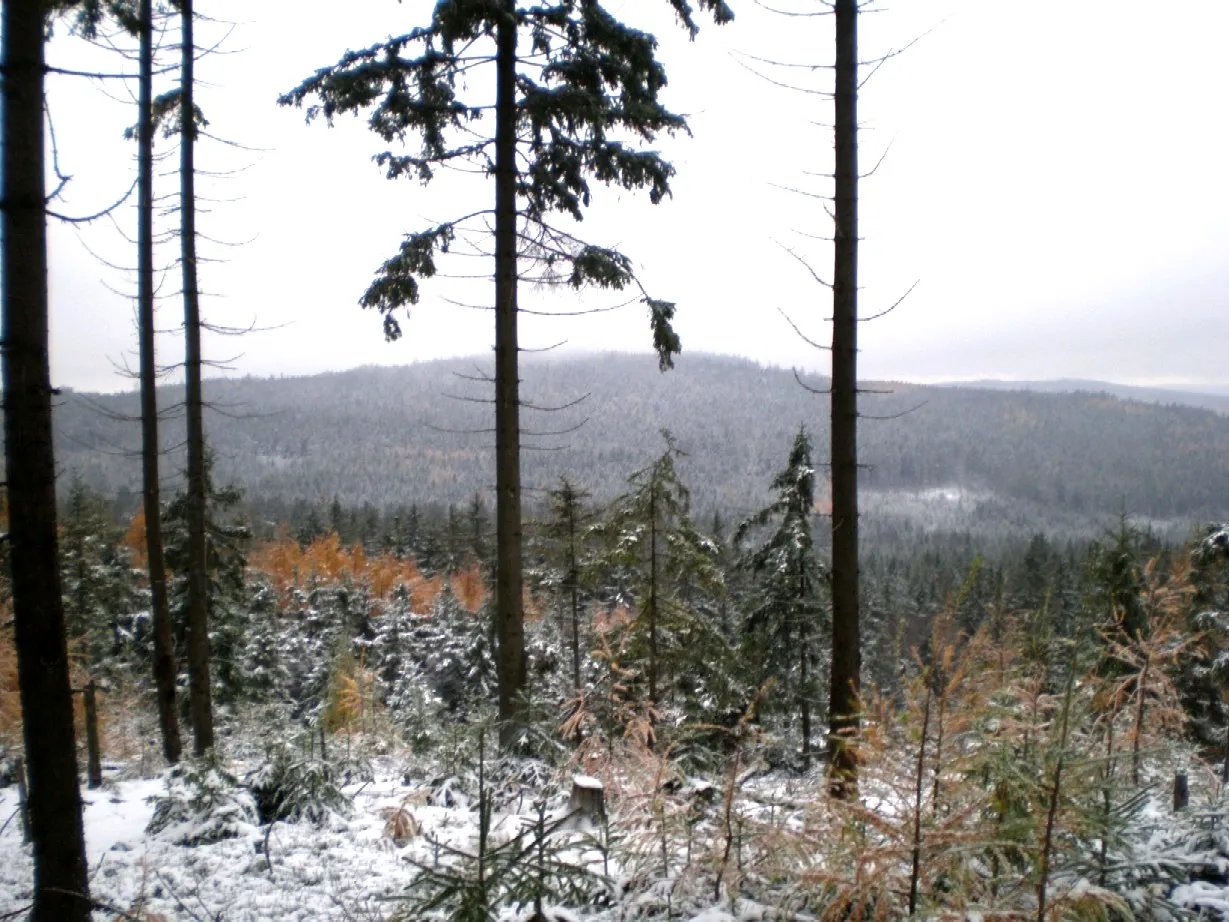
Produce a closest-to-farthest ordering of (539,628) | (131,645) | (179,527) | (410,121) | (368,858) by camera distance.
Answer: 1. (368,858)
2. (410,121)
3. (179,527)
4. (131,645)
5. (539,628)

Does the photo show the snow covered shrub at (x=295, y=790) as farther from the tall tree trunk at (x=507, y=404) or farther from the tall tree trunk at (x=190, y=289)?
the tall tree trunk at (x=190, y=289)

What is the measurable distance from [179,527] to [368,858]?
12068 mm

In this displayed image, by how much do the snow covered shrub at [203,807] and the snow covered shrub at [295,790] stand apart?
0.17m

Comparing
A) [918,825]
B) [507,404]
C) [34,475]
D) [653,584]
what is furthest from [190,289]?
[918,825]

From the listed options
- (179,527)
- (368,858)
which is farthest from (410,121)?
(179,527)

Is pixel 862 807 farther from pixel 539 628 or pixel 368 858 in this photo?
pixel 539 628

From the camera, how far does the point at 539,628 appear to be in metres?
24.0

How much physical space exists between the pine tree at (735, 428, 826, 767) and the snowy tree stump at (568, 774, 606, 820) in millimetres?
9191

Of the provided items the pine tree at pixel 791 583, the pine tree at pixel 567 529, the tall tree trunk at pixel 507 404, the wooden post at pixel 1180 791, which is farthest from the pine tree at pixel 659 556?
the wooden post at pixel 1180 791

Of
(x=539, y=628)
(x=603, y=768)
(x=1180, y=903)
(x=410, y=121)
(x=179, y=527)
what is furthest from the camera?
(x=539, y=628)

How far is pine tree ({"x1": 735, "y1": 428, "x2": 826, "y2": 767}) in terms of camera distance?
43.9 feet

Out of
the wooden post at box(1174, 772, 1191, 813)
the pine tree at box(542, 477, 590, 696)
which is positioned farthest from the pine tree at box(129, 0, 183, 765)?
the wooden post at box(1174, 772, 1191, 813)

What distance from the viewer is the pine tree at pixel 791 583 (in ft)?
43.9

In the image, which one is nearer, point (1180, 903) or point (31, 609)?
point (1180, 903)
